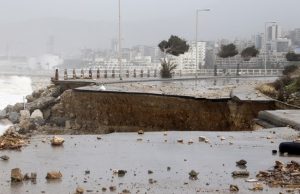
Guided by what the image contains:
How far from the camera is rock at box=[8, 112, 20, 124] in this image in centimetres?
3668

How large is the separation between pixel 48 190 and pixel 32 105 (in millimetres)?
28275

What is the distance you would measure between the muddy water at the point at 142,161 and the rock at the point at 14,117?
24.1 m

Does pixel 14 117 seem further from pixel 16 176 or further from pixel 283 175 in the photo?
pixel 283 175

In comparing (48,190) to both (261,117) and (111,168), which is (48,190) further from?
(261,117)

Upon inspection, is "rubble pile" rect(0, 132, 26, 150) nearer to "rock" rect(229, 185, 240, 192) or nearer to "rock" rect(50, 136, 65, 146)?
"rock" rect(50, 136, 65, 146)

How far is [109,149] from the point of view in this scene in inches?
452

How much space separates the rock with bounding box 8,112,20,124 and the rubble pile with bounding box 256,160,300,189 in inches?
1116

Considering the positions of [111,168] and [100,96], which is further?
[100,96]

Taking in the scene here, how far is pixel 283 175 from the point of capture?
30.0 ft

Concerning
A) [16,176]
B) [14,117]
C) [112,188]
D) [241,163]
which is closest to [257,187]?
[241,163]

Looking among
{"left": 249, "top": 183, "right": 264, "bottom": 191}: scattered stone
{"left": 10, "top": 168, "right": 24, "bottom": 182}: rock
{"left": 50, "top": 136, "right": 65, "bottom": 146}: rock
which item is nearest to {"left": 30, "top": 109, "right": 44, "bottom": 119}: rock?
{"left": 50, "top": 136, "right": 65, "bottom": 146}: rock

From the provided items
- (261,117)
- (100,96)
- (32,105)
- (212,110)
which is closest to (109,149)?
(261,117)

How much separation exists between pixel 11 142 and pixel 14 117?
26.4 metres

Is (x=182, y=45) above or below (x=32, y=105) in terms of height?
above
